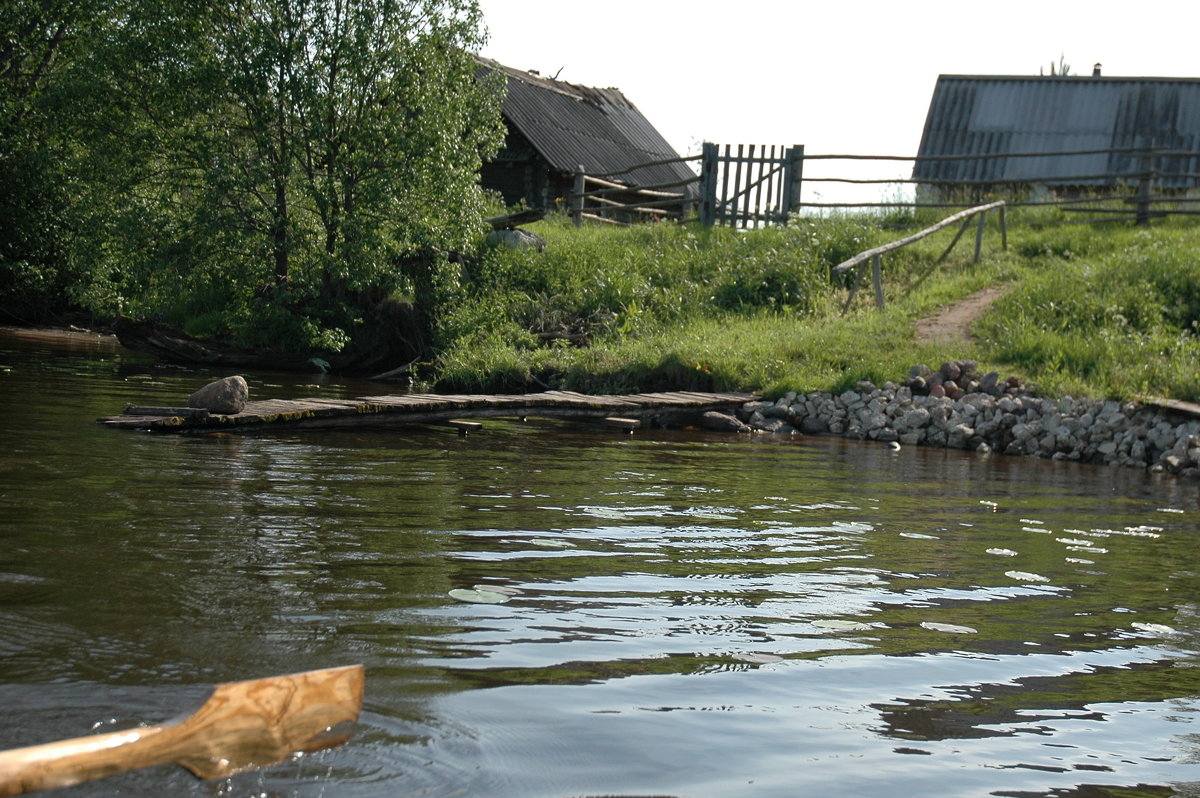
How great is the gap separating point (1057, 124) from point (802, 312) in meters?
12.5

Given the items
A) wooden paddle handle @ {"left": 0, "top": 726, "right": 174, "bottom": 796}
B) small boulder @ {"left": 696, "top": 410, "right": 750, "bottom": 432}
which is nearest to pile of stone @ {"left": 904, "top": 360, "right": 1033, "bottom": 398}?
small boulder @ {"left": 696, "top": 410, "right": 750, "bottom": 432}

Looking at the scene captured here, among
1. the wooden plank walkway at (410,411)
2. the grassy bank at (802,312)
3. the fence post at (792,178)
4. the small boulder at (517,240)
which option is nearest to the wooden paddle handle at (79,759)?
the wooden plank walkway at (410,411)

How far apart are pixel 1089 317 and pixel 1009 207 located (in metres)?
7.07

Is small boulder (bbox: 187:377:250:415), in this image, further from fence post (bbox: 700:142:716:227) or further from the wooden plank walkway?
fence post (bbox: 700:142:716:227)

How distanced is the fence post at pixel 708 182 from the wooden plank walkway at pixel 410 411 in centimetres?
941

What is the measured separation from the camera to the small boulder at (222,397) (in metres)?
9.40

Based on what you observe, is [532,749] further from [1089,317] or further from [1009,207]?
[1009,207]

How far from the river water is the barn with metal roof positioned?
18.3m

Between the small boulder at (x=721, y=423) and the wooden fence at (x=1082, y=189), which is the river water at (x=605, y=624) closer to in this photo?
the small boulder at (x=721, y=423)

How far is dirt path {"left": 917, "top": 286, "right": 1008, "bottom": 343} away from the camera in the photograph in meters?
15.1

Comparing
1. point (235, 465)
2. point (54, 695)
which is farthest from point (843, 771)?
point (235, 465)

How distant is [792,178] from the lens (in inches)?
856

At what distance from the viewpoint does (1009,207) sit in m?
21.2

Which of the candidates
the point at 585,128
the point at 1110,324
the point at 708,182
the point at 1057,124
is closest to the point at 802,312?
the point at 1110,324
